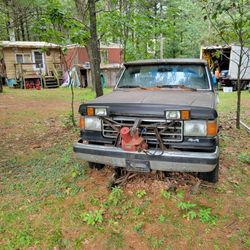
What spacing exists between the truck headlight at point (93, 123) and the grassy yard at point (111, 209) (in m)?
0.85

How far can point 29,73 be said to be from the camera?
19344 millimetres

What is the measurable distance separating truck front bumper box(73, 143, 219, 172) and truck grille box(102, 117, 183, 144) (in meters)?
0.18

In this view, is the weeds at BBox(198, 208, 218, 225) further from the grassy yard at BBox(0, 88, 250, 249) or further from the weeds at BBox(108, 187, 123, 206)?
the weeds at BBox(108, 187, 123, 206)

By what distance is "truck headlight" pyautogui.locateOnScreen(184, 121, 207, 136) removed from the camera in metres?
2.78

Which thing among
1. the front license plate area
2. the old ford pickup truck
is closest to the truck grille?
the old ford pickup truck

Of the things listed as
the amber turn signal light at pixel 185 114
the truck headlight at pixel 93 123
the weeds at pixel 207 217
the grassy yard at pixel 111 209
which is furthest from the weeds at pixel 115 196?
the amber turn signal light at pixel 185 114

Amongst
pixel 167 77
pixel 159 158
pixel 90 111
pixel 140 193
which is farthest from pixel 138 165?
pixel 167 77

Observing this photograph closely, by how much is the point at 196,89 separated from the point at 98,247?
8.56 feet

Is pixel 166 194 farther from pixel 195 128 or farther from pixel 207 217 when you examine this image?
pixel 195 128

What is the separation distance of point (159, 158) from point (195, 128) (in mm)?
521

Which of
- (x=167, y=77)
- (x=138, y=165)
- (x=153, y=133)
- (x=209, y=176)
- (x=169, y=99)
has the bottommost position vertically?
(x=209, y=176)

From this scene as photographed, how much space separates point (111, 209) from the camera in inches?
119

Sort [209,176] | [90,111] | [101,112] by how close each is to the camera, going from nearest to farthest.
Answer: [101,112], [90,111], [209,176]

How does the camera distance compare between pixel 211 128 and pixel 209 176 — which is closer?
pixel 211 128
